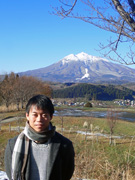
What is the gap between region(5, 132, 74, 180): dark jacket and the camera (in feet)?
4.13

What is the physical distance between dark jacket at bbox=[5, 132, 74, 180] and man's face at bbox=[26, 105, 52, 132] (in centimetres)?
11

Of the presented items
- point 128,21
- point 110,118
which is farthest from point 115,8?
point 110,118

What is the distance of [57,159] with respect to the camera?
1.28 metres

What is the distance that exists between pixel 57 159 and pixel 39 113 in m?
0.32

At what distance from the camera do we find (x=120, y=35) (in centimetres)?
289

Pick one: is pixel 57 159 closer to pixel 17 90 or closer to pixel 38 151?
pixel 38 151

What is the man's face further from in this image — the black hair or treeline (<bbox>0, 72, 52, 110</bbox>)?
treeline (<bbox>0, 72, 52, 110</bbox>)

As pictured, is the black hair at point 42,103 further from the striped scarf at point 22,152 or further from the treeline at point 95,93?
the treeline at point 95,93

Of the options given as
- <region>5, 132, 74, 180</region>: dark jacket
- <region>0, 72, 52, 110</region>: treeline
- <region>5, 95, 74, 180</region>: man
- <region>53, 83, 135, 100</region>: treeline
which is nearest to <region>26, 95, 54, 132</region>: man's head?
<region>5, 95, 74, 180</region>: man

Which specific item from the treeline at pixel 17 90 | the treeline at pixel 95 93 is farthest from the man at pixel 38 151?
the treeline at pixel 95 93

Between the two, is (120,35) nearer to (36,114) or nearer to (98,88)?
(36,114)

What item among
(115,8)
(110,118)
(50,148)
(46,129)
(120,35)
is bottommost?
(110,118)

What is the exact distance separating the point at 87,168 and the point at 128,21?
212 cm

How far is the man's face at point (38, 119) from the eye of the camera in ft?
4.18
